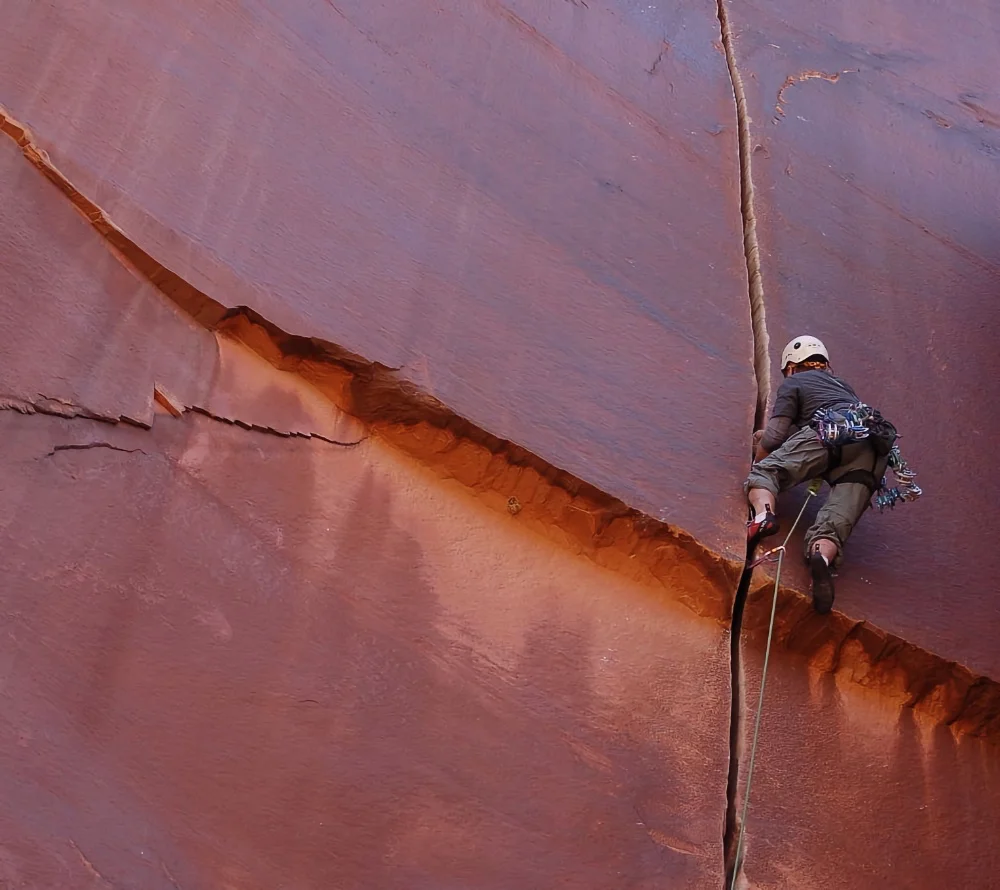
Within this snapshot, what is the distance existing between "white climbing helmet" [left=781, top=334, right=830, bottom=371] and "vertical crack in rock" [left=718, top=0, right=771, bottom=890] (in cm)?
20

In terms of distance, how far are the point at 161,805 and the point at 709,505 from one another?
7.95 ft

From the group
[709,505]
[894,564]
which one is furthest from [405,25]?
[894,564]

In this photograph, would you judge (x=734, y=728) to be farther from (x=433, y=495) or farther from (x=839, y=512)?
(x=433, y=495)

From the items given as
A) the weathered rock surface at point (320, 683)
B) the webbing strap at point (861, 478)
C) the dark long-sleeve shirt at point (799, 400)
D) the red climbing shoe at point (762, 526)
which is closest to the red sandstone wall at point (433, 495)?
the weathered rock surface at point (320, 683)

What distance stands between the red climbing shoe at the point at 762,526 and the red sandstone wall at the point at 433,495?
0.41 feet

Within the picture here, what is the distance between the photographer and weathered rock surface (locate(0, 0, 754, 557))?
17.4 feet

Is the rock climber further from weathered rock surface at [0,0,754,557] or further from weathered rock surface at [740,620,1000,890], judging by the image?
weathered rock surface at [740,620,1000,890]

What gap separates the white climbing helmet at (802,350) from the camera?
561 cm

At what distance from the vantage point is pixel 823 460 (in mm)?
5172

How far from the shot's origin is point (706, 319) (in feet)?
20.0

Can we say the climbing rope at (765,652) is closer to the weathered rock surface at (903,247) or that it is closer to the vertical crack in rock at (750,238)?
the weathered rock surface at (903,247)

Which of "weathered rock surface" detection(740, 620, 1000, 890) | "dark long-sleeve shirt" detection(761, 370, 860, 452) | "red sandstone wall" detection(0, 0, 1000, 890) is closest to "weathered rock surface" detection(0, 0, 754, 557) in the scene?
"red sandstone wall" detection(0, 0, 1000, 890)

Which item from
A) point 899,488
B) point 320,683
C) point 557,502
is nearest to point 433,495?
point 557,502

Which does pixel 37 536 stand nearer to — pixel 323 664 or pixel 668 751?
pixel 323 664
